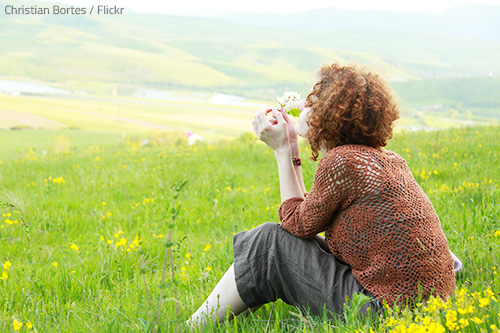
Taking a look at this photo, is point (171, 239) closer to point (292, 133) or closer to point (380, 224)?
point (292, 133)

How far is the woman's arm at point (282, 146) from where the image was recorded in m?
2.20

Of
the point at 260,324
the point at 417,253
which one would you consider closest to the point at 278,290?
the point at 260,324

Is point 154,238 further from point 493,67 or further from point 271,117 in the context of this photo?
point 493,67

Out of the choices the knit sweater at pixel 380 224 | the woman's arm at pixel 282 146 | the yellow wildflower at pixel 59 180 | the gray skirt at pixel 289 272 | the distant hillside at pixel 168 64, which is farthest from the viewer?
the distant hillside at pixel 168 64

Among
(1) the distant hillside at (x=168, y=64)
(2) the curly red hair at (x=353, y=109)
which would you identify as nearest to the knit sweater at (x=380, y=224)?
(2) the curly red hair at (x=353, y=109)

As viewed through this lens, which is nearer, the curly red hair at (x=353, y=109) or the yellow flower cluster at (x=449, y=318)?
the yellow flower cluster at (x=449, y=318)

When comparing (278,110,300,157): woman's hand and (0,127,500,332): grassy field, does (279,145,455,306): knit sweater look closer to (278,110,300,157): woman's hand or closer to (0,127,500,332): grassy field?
(0,127,500,332): grassy field

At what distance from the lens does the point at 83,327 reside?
216 centimetres

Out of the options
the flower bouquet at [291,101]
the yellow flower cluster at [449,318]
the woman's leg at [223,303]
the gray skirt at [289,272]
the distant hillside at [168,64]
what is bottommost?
the distant hillside at [168,64]

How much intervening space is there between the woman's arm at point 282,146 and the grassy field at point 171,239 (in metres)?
0.56

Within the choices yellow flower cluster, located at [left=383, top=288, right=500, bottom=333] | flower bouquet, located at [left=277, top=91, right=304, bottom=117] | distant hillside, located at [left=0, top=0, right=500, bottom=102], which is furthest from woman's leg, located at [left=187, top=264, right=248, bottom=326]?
distant hillside, located at [left=0, top=0, right=500, bottom=102]

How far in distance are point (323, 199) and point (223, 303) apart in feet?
2.14

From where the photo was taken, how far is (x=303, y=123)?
2.28 metres

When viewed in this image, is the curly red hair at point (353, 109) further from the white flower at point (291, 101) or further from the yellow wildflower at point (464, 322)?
the yellow wildflower at point (464, 322)
